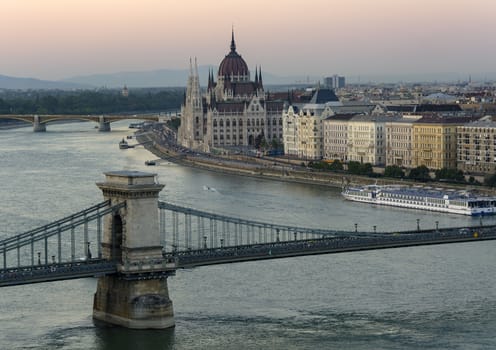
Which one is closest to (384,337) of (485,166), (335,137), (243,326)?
(243,326)

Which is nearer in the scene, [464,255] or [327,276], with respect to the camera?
[327,276]

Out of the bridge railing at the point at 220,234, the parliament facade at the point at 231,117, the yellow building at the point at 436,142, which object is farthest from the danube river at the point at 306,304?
the parliament facade at the point at 231,117

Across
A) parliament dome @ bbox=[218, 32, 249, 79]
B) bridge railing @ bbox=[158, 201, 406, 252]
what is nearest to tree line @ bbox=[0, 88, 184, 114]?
parliament dome @ bbox=[218, 32, 249, 79]

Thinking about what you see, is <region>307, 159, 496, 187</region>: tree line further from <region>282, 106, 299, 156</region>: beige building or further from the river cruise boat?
<region>282, 106, 299, 156</region>: beige building

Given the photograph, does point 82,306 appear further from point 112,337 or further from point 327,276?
point 327,276

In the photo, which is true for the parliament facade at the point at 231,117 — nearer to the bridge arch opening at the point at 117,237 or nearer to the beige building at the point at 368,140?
the beige building at the point at 368,140

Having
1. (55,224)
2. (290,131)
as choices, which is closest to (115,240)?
(55,224)
